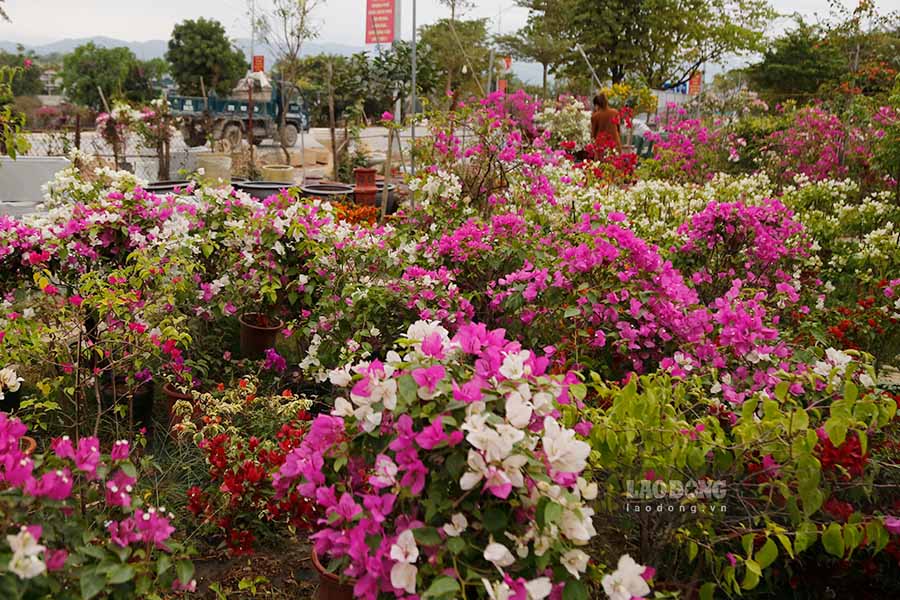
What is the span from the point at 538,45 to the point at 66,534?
25.6m

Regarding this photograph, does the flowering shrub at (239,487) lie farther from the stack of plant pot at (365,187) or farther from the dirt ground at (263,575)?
the stack of plant pot at (365,187)

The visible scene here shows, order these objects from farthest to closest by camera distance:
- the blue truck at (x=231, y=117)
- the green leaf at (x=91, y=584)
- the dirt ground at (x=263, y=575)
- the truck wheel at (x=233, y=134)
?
the truck wheel at (x=233, y=134)
the blue truck at (x=231, y=117)
the dirt ground at (x=263, y=575)
the green leaf at (x=91, y=584)

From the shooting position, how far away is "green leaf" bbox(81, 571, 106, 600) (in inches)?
46.8

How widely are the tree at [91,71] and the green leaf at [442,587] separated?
36.5m

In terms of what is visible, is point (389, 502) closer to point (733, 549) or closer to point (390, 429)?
point (390, 429)

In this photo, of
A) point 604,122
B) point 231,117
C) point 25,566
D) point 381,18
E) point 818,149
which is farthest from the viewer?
point 231,117

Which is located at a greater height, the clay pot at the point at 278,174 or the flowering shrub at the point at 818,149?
the flowering shrub at the point at 818,149

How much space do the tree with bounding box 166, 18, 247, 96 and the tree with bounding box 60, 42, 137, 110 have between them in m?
2.78

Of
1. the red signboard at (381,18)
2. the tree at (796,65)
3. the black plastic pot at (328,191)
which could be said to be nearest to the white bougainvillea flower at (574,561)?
the black plastic pot at (328,191)

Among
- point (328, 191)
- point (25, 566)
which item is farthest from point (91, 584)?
point (328, 191)

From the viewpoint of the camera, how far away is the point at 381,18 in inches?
364

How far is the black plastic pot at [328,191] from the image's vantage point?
7.63 m

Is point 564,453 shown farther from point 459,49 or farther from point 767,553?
point 459,49

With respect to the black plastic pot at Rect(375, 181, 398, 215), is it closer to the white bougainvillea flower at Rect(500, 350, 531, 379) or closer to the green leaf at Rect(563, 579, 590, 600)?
the white bougainvillea flower at Rect(500, 350, 531, 379)
